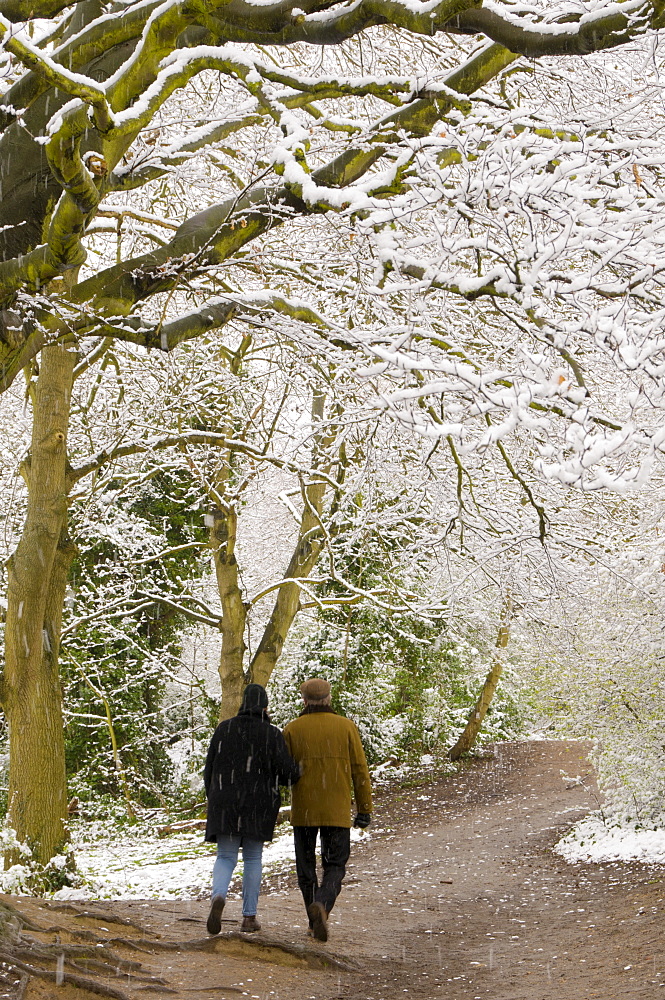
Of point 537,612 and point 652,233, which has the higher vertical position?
point 652,233

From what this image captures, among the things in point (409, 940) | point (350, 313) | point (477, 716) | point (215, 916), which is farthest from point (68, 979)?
point (477, 716)

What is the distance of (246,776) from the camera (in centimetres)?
616

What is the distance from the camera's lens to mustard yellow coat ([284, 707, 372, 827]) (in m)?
6.29

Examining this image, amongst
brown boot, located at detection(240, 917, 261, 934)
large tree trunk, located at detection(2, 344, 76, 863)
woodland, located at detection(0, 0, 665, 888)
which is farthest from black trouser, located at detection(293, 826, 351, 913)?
large tree trunk, located at detection(2, 344, 76, 863)

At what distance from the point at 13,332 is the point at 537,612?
5461 mm

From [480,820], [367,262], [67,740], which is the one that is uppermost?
[367,262]

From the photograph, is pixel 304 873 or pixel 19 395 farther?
pixel 19 395

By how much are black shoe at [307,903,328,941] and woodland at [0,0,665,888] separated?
2329 mm

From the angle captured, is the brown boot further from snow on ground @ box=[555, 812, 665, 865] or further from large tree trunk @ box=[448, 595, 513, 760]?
large tree trunk @ box=[448, 595, 513, 760]

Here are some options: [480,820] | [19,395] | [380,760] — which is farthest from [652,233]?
[380,760]

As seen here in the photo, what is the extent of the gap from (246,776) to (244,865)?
665 mm

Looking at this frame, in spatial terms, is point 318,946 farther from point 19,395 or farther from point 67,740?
point 67,740

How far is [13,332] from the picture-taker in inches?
210

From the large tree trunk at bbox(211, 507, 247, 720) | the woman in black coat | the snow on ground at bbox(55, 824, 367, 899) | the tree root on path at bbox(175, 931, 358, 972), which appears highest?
the large tree trunk at bbox(211, 507, 247, 720)
